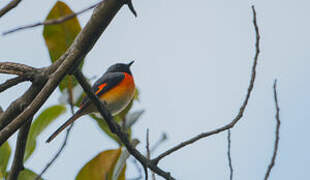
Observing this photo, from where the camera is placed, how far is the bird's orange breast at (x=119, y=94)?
4979 mm

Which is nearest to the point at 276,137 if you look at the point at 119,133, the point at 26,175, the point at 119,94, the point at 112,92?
the point at 119,133

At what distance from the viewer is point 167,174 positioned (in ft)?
9.29

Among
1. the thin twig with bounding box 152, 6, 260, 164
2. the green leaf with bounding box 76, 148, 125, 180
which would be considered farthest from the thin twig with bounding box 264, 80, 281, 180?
the green leaf with bounding box 76, 148, 125, 180

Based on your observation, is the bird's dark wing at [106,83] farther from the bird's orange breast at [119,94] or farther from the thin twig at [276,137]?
the thin twig at [276,137]

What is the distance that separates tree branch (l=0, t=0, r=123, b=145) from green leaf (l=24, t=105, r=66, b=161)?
66 centimetres

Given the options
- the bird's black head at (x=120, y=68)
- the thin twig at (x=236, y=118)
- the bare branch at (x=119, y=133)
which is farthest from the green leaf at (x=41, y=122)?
the bird's black head at (x=120, y=68)

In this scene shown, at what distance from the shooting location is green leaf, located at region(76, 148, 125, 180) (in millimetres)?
2451

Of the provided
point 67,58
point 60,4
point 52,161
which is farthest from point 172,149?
point 60,4

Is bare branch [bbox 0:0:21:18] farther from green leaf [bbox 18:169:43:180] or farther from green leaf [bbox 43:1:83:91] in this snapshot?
green leaf [bbox 18:169:43:180]

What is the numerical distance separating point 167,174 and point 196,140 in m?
0.37

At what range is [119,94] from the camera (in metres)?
5.26

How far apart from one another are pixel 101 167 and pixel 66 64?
2.16 ft

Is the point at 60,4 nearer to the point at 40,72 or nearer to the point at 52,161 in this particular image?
the point at 40,72

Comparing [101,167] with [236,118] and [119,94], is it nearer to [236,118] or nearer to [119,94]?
[236,118]
